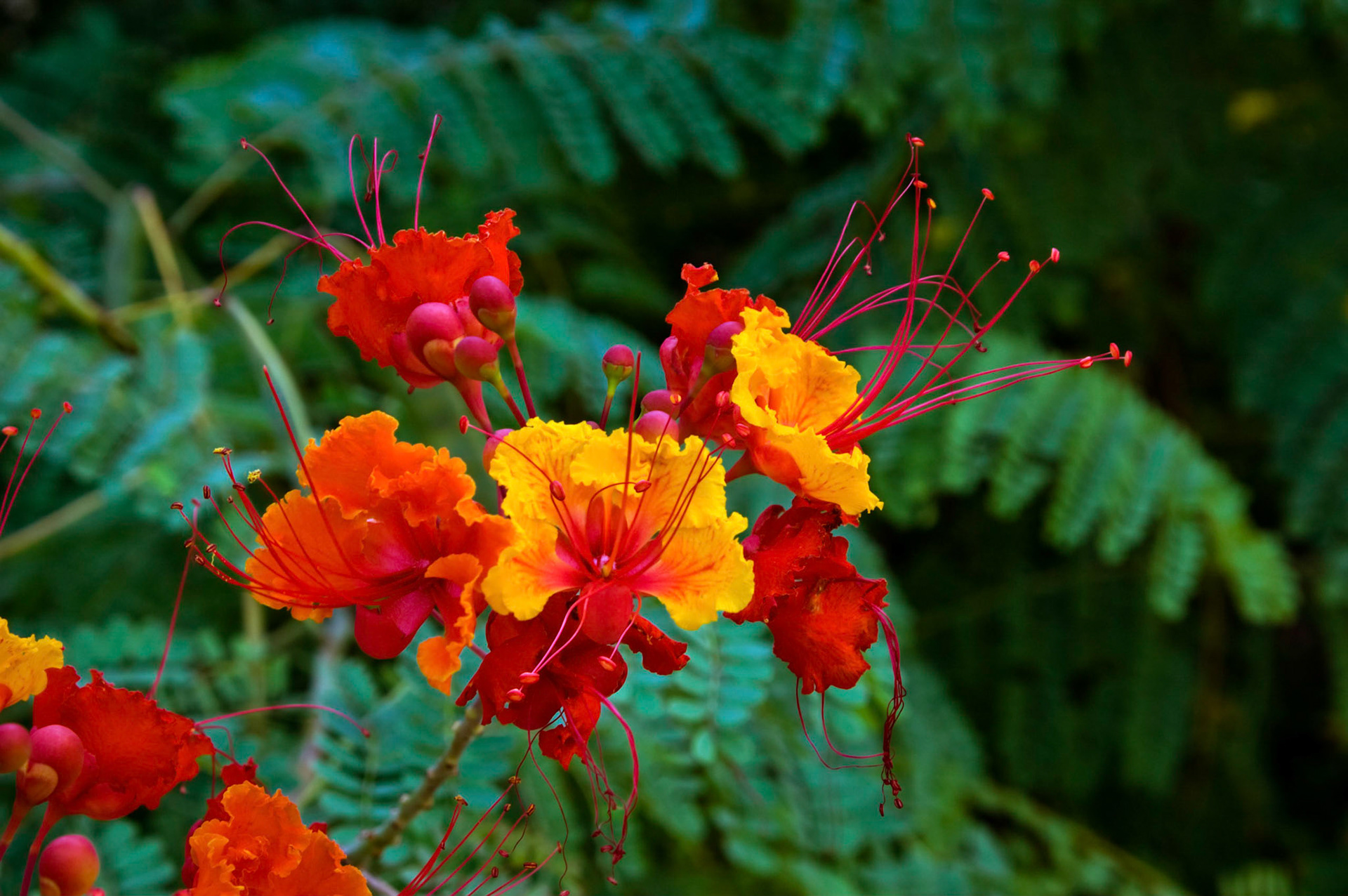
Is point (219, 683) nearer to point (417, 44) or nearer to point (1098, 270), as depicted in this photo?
point (417, 44)

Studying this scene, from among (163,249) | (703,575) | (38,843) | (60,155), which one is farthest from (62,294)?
(703,575)

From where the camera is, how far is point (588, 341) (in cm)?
244

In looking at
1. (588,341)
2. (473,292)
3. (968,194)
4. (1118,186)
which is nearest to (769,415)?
(473,292)

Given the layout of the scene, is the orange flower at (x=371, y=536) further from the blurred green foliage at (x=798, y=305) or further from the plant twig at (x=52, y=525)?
the plant twig at (x=52, y=525)

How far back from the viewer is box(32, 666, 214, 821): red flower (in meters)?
0.96

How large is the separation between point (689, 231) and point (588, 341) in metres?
1.24

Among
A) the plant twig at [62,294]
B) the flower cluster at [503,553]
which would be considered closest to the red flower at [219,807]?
the flower cluster at [503,553]

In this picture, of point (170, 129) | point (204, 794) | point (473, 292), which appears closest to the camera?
point (473, 292)

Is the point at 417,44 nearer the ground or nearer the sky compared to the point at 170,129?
nearer the sky

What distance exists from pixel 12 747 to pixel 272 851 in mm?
225

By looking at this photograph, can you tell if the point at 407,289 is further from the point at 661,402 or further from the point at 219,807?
the point at 219,807

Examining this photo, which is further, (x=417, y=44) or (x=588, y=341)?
(x=417, y=44)

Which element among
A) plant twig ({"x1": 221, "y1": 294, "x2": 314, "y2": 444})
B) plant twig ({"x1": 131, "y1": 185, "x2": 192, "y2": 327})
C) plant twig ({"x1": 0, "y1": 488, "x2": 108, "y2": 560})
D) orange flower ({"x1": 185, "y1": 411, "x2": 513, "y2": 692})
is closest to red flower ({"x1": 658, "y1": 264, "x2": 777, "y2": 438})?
orange flower ({"x1": 185, "y1": 411, "x2": 513, "y2": 692})

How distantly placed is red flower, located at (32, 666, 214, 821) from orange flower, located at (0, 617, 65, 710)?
0.8 inches
